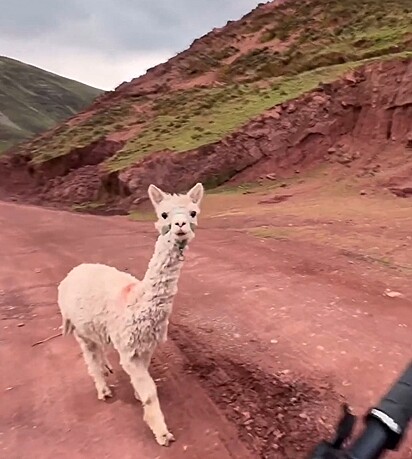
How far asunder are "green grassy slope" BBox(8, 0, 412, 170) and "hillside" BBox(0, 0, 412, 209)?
0.08m

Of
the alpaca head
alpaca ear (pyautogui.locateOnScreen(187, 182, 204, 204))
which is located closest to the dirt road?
the alpaca head

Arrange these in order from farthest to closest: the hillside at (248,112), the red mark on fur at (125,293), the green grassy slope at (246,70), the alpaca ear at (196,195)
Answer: the green grassy slope at (246,70) < the hillside at (248,112) < the red mark on fur at (125,293) < the alpaca ear at (196,195)

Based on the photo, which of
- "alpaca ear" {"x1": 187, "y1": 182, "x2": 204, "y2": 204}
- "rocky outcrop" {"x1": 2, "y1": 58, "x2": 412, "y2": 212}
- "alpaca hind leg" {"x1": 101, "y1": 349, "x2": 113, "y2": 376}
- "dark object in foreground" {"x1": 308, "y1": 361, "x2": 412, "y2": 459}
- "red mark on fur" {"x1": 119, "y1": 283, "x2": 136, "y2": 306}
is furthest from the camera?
"rocky outcrop" {"x1": 2, "y1": 58, "x2": 412, "y2": 212}

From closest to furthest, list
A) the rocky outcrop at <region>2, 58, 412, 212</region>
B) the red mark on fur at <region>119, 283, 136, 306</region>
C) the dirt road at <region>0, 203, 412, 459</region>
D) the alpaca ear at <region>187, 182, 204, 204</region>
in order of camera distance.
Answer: the dirt road at <region>0, 203, 412, 459</region>, the alpaca ear at <region>187, 182, 204, 204</region>, the red mark on fur at <region>119, 283, 136, 306</region>, the rocky outcrop at <region>2, 58, 412, 212</region>

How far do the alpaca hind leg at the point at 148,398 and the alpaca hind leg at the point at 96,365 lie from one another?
22.1 inches

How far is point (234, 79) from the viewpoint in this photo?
86.2 feet

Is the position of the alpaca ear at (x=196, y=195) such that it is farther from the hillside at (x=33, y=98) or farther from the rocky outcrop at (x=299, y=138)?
the hillside at (x=33, y=98)

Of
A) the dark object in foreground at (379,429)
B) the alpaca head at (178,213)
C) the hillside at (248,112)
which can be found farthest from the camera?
the hillside at (248,112)

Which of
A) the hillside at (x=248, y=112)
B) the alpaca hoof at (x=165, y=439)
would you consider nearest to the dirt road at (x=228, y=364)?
the alpaca hoof at (x=165, y=439)

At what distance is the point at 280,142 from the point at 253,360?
45.9ft

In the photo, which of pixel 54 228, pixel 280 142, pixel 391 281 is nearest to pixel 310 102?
pixel 280 142

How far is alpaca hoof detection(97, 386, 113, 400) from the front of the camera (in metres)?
5.13

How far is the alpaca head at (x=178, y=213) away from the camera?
4.39 metres

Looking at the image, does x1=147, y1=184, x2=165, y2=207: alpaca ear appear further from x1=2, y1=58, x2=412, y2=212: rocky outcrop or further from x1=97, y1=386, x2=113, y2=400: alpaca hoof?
x1=2, y1=58, x2=412, y2=212: rocky outcrop
